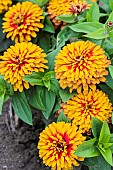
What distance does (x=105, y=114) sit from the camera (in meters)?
1.52

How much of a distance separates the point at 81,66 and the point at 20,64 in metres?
0.23

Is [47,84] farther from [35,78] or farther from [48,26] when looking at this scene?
[48,26]

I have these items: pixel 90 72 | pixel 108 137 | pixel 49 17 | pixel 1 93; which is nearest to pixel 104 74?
pixel 90 72

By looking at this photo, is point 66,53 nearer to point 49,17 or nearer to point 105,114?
point 105,114

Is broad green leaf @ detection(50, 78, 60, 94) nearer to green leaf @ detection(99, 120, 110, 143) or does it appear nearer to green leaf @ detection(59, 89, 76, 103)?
green leaf @ detection(59, 89, 76, 103)

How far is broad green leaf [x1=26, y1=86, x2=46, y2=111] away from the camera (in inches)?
63.7

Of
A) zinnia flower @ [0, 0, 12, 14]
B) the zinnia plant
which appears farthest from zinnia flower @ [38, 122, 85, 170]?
zinnia flower @ [0, 0, 12, 14]

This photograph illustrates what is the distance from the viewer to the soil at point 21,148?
2.01m

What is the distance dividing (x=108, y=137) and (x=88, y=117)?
10 centimetres

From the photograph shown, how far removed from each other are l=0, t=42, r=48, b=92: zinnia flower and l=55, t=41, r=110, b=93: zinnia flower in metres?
0.10

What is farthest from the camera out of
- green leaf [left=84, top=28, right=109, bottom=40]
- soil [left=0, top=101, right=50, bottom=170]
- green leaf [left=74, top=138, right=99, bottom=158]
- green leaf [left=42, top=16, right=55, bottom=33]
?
soil [left=0, top=101, right=50, bottom=170]

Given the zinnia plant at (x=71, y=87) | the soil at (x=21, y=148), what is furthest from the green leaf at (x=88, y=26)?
the soil at (x=21, y=148)

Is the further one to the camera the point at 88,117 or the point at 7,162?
the point at 7,162

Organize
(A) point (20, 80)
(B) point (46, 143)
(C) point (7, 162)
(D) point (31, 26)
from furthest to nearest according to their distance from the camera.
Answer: (C) point (7, 162) < (D) point (31, 26) < (A) point (20, 80) < (B) point (46, 143)
